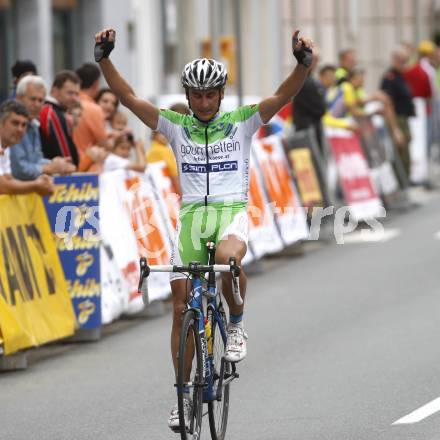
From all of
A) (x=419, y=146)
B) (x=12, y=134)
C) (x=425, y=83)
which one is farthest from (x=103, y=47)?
(x=425, y=83)

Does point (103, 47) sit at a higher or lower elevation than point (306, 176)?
higher

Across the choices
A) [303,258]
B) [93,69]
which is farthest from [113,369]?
[303,258]

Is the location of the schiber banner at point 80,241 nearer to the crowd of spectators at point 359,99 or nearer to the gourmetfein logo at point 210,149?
the gourmetfein logo at point 210,149

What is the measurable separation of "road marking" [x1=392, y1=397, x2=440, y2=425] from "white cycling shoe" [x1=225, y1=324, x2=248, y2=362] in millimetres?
993

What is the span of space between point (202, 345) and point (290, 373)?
9.54 ft

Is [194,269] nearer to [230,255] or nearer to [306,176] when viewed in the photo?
[230,255]

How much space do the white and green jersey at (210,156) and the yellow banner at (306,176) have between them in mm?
11200

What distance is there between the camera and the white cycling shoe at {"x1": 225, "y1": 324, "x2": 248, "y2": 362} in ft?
30.4

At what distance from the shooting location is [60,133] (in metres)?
14.3

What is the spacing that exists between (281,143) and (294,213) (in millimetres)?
833

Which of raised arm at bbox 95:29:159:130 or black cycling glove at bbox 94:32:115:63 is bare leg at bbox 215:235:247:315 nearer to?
raised arm at bbox 95:29:159:130

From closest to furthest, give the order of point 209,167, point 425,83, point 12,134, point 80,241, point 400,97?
point 209,167 < point 12,134 < point 80,241 < point 400,97 < point 425,83

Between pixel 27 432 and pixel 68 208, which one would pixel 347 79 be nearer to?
pixel 68 208

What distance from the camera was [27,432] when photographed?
9.95 m
